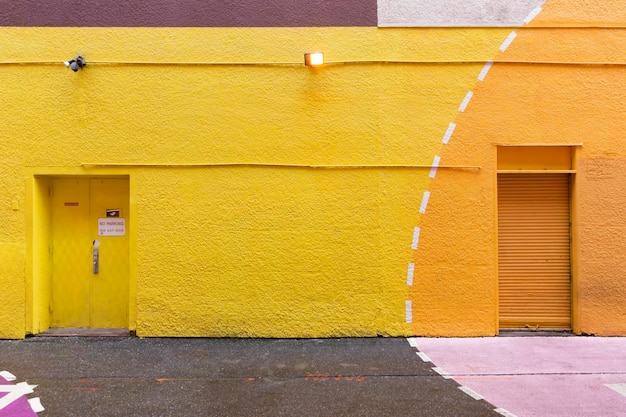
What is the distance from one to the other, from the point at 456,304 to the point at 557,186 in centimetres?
231

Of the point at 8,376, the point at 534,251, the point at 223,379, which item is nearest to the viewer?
the point at 223,379

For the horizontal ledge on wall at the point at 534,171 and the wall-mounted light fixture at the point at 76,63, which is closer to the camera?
the wall-mounted light fixture at the point at 76,63

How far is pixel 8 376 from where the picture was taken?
489 centimetres

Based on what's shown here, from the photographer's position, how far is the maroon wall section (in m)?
6.23

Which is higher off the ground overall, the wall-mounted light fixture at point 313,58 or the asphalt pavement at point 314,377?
the wall-mounted light fixture at point 313,58

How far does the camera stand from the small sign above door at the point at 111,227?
21.5 ft

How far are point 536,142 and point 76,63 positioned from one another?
259 inches

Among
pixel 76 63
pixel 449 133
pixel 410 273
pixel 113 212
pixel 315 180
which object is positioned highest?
pixel 76 63

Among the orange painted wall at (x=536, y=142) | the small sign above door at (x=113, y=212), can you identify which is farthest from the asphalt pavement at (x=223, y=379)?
the small sign above door at (x=113, y=212)

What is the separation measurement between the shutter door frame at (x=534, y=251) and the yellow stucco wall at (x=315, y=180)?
0.24 m

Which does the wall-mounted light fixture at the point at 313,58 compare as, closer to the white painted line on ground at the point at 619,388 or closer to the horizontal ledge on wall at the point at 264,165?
the horizontal ledge on wall at the point at 264,165

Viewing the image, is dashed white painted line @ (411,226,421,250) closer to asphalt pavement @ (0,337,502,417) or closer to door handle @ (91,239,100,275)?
asphalt pavement @ (0,337,502,417)

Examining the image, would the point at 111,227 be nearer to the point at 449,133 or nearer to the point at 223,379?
the point at 223,379

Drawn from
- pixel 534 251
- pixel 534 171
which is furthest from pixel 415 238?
pixel 534 171
